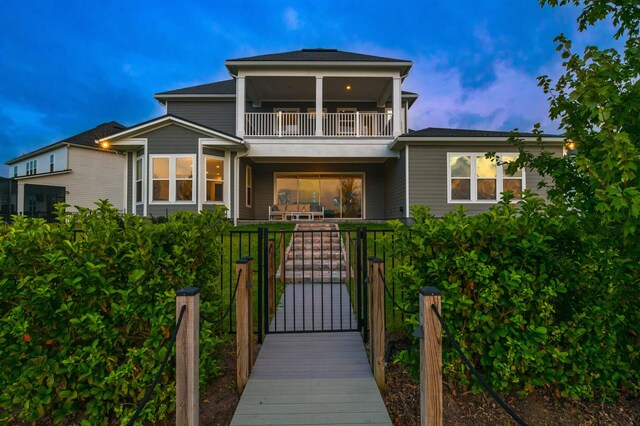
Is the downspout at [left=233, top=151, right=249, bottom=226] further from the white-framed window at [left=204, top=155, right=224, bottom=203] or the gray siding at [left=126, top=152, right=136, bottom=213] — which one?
the gray siding at [left=126, top=152, right=136, bottom=213]

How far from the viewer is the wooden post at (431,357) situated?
2182 mm

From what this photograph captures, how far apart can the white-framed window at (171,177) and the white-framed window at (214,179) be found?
1.73 feet

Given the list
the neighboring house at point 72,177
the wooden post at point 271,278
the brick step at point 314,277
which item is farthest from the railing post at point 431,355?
the neighboring house at point 72,177

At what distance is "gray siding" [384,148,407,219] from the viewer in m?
13.0

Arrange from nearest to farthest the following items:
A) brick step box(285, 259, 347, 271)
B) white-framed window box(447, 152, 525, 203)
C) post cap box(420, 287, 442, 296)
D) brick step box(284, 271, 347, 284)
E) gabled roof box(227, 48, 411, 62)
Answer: post cap box(420, 287, 442, 296) → brick step box(284, 271, 347, 284) → brick step box(285, 259, 347, 271) → white-framed window box(447, 152, 525, 203) → gabled roof box(227, 48, 411, 62)

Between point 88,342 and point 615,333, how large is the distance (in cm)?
433

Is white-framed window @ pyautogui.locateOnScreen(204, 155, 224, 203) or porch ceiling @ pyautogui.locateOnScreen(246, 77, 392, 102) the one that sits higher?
porch ceiling @ pyautogui.locateOnScreen(246, 77, 392, 102)

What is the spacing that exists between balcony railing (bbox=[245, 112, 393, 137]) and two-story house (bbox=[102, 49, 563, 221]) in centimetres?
8

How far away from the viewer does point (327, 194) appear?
16.6 m

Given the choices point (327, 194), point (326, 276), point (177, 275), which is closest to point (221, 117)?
point (327, 194)

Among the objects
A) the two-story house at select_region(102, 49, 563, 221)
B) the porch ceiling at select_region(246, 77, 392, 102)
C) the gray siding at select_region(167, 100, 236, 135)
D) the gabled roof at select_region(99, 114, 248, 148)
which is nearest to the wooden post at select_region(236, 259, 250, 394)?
the two-story house at select_region(102, 49, 563, 221)

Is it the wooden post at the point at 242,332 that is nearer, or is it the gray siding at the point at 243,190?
the wooden post at the point at 242,332

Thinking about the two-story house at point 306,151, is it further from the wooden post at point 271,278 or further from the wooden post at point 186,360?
the wooden post at point 186,360

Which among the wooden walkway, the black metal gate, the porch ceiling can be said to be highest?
the porch ceiling
